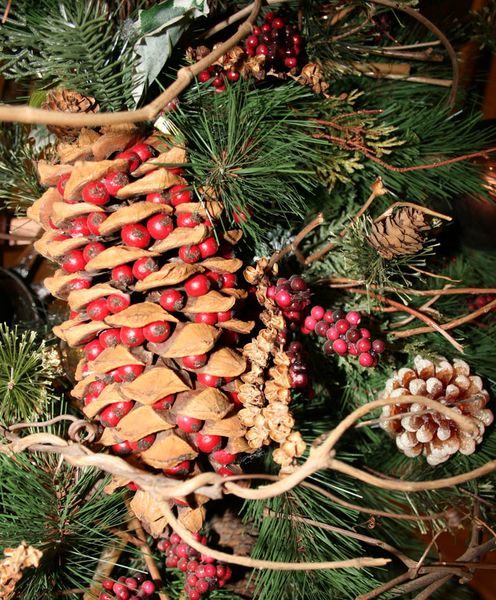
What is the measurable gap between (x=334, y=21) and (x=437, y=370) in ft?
1.19

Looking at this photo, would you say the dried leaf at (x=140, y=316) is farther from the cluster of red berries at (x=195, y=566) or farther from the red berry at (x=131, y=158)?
the cluster of red berries at (x=195, y=566)

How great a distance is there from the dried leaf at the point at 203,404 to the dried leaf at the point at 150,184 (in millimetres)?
144

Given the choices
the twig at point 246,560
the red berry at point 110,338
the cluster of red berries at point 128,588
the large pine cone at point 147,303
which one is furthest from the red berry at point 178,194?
the cluster of red berries at point 128,588

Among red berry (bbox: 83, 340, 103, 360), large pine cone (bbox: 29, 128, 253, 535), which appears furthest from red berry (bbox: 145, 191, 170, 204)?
red berry (bbox: 83, 340, 103, 360)

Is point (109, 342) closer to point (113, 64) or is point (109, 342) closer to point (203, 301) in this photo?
point (203, 301)

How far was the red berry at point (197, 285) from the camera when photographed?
0.36m

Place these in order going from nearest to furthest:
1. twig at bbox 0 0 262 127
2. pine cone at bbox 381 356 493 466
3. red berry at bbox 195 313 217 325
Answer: twig at bbox 0 0 262 127, red berry at bbox 195 313 217 325, pine cone at bbox 381 356 493 466

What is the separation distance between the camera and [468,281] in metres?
0.64

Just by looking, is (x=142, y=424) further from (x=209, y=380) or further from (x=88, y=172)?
(x=88, y=172)

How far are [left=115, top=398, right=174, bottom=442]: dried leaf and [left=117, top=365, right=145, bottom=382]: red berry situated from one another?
0.02 metres

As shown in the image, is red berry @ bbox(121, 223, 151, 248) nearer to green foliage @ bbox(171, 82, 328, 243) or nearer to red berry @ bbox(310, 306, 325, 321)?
green foliage @ bbox(171, 82, 328, 243)

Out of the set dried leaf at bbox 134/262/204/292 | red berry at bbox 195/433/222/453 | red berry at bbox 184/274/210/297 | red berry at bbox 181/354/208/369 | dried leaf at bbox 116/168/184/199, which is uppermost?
dried leaf at bbox 116/168/184/199

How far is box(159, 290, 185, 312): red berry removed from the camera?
1.18 ft

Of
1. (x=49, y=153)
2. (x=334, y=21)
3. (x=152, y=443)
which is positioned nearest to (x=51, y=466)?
(x=152, y=443)
